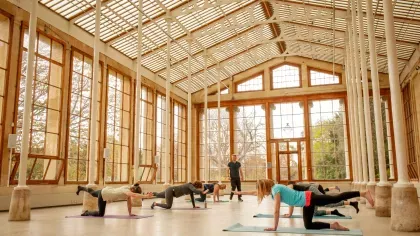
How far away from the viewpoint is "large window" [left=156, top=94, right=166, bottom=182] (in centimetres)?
1909

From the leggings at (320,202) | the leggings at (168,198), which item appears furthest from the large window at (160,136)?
the leggings at (320,202)

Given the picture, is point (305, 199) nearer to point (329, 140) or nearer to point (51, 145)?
point (51, 145)

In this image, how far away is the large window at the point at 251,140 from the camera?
2222 centimetres

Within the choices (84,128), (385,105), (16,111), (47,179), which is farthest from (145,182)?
(385,105)

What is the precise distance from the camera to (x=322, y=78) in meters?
21.9

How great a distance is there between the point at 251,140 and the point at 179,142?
13.8 ft

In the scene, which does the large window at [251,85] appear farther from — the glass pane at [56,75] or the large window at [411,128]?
the glass pane at [56,75]

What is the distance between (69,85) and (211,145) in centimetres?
1145

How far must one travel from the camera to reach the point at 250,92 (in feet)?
75.2

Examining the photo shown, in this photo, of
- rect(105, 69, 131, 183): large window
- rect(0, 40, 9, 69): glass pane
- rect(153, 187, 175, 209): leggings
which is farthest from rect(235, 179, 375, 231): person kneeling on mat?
rect(105, 69, 131, 183): large window

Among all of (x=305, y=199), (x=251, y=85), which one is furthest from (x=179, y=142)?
(x=305, y=199)

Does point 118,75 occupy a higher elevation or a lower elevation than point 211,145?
higher

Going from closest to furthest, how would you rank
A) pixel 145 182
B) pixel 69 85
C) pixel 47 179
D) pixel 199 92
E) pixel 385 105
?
pixel 47 179 → pixel 69 85 → pixel 145 182 → pixel 385 105 → pixel 199 92

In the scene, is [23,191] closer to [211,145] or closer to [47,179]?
[47,179]
